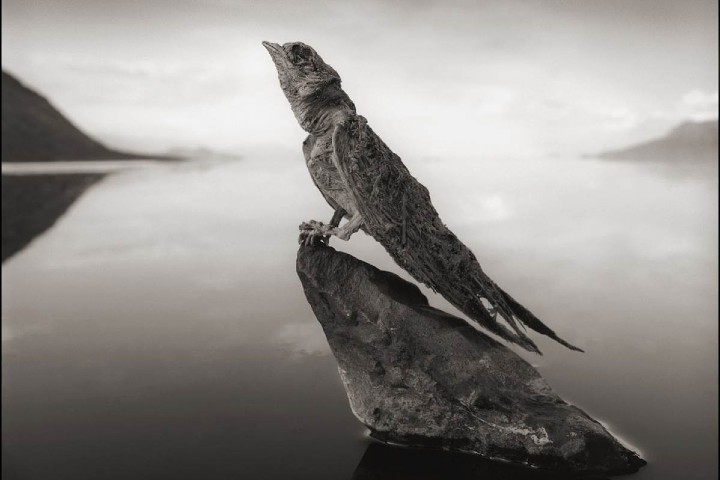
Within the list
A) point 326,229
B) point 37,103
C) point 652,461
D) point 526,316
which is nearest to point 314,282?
point 326,229

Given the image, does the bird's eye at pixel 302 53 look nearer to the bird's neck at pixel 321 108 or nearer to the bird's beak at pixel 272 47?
the bird's beak at pixel 272 47

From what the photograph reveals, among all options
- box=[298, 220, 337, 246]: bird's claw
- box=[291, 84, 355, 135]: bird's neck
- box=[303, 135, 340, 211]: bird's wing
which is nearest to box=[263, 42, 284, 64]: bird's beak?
box=[291, 84, 355, 135]: bird's neck

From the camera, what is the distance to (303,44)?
12.2 ft

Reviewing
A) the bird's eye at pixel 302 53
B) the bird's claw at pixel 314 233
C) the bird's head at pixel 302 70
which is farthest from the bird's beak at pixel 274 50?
the bird's claw at pixel 314 233

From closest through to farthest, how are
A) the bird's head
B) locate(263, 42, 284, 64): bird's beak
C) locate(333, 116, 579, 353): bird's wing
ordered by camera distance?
locate(333, 116, 579, 353): bird's wing, the bird's head, locate(263, 42, 284, 64): bird's beak

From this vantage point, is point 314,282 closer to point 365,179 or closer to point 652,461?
point 365,179

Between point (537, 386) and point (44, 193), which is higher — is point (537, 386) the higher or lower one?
the lower one

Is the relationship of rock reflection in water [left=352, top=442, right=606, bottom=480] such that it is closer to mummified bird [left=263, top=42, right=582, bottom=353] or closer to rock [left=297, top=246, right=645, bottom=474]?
rock [left=297, top=246, right=645, bottom=474]

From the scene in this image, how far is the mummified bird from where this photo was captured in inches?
137

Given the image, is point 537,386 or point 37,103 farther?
point 37,103

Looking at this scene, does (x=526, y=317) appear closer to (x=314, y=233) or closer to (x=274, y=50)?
(x=314, y=233)

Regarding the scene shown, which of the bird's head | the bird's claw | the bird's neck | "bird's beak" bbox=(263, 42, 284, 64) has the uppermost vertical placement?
"bird's beak" bbox=(263, 42, 284, 64)

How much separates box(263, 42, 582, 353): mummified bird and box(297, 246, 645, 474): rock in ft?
0.73

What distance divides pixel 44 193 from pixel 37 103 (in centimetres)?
3294
